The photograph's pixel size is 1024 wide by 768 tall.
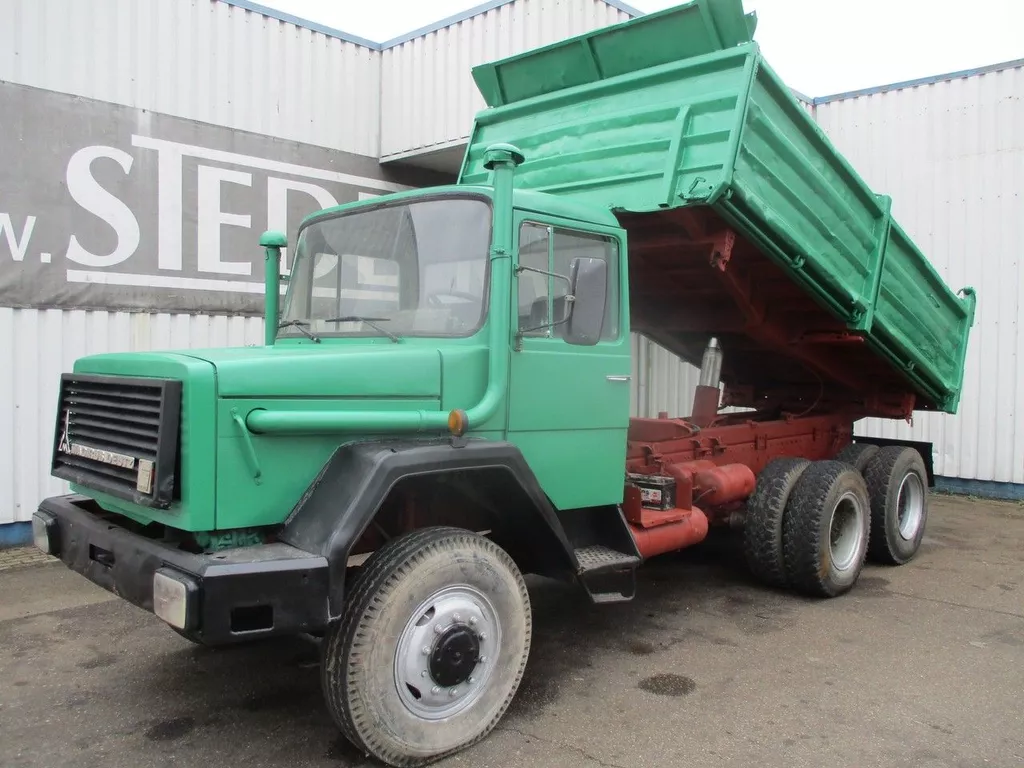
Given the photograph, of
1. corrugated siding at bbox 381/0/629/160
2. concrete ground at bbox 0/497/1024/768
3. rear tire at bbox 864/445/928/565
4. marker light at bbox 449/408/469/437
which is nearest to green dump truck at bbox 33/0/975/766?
marker light at bbox 449/408/469/437

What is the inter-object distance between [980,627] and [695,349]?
2.90 meters

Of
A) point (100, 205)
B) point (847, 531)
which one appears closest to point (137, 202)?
point (100, 205)

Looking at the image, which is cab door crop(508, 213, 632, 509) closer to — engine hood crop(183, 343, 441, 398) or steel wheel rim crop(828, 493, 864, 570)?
engine hood crop(183, 343, 441, 398)

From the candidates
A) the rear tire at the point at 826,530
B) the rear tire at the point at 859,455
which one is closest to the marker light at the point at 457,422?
the rear tire at the point at 826,530

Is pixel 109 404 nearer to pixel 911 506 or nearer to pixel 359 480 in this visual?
pixel 359 480

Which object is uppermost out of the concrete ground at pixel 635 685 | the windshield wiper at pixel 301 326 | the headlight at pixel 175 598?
the windshield wiper at pixel 301 326

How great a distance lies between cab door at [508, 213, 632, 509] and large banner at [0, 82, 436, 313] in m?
4.53

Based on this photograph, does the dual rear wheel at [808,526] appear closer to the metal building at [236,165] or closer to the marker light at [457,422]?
the marker light at [457,422]

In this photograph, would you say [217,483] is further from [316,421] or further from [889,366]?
[889,366]

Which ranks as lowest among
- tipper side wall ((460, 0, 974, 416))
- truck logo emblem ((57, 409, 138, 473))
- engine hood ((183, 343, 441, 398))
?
truck logo emblem ((57, 409, 138, 473))

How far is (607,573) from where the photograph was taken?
14.1 ft

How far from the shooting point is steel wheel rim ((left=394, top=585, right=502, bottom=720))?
330cm

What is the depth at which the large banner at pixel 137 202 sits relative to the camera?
21.3 feet

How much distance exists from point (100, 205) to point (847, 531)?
6.41 metres
